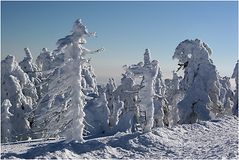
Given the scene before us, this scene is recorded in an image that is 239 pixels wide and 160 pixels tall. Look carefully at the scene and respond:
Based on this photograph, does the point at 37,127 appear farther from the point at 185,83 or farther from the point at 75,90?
the point at 75,90

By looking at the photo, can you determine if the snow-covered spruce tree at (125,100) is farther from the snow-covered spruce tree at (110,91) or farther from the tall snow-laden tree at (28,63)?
the tall snow-laden tree at (28,63)

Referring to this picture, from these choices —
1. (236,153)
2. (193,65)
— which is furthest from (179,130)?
(193,65)

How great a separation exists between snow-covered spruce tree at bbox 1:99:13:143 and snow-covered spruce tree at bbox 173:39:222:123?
60.1 feet

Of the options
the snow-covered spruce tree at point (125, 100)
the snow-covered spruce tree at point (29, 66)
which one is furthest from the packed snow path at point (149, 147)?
the snow-covered spruce tree at point (29, 66)

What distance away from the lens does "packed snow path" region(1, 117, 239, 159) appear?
23312 mm

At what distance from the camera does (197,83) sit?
46312 mm

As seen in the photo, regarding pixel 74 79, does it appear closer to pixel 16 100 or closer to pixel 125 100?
pixel 16 100

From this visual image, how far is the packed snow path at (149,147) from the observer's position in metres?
23.3

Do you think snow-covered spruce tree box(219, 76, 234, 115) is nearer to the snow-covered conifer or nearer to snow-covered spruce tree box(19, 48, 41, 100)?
snow-covered spruce tree box(19, 48, 41, 100)

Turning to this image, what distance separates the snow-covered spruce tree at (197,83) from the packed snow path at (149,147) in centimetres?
1217

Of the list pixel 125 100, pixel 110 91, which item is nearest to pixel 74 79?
pixel 125 100

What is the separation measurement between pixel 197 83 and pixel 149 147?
2077cm

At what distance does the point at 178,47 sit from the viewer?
47.2 metres

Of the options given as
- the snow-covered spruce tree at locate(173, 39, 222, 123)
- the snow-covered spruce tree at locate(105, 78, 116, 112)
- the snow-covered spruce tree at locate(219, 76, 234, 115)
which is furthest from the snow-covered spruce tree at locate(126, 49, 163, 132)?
the snow-covered spruce tree at locate(105, 78, 116, 112)
